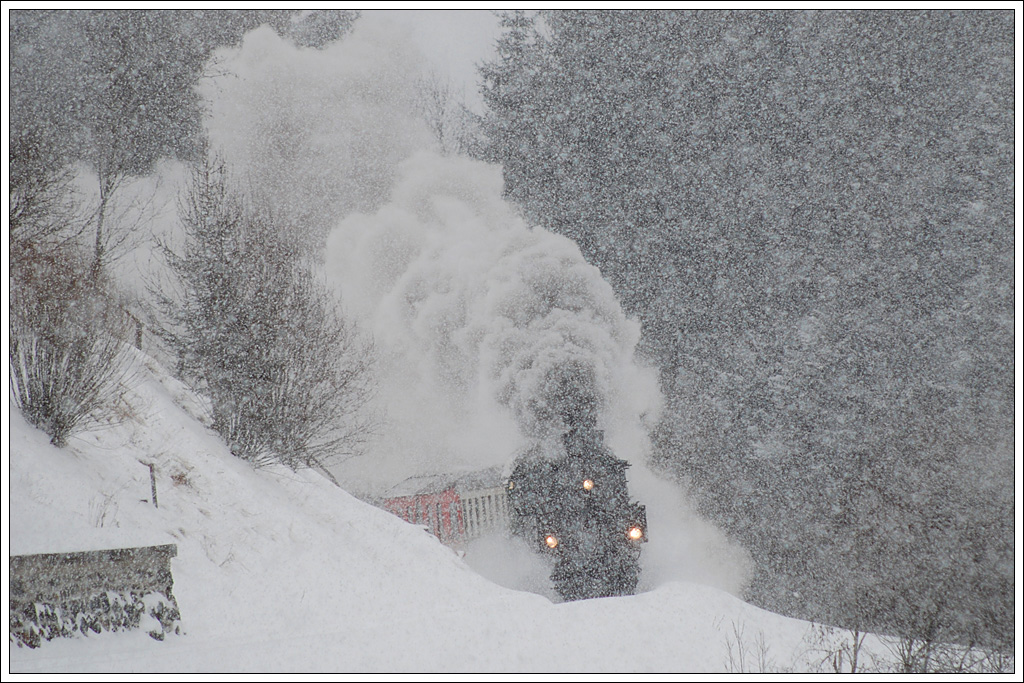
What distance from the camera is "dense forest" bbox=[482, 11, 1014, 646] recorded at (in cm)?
581

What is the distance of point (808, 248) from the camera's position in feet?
26.8

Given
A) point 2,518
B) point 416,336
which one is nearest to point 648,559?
point 416,336

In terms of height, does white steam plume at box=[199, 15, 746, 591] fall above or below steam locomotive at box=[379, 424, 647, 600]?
above

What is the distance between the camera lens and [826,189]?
7.69 m

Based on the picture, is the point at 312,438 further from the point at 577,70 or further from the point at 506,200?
the point at 577,70

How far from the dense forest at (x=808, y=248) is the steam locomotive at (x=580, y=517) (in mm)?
1714

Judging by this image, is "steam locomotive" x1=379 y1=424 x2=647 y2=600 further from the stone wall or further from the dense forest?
the stone wall

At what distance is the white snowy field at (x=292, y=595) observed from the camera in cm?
221

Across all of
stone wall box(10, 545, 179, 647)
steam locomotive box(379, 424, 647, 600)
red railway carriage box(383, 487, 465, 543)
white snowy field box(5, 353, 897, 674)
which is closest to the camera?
stone wall box(10, 545, 179, 647)

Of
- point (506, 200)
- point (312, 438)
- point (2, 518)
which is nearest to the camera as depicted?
point (2, 518)

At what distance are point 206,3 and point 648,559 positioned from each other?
256 inches

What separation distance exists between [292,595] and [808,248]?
7.71 metres

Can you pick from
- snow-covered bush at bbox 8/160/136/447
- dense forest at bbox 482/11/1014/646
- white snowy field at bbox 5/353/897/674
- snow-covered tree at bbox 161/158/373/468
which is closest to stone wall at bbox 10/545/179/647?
white snowy field at bbox 5/353/897/674

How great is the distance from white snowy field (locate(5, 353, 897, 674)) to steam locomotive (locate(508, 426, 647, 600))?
1621mm
